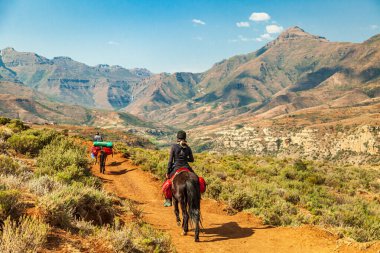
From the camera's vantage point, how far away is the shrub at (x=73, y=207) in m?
7.05

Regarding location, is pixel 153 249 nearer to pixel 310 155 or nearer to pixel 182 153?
pixel 182 153

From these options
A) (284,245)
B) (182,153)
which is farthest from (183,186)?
(284,245)

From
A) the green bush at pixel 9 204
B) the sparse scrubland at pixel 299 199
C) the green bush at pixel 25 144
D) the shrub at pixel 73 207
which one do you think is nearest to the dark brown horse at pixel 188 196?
the shrub at pixel 73 207

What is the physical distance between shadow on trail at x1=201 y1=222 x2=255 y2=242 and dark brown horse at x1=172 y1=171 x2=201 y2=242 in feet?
3.21

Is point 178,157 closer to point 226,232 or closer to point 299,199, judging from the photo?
point 226,232

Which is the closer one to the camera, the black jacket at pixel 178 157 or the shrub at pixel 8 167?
the shrub at pixel 8 167

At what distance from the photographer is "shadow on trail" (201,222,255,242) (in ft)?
35.1

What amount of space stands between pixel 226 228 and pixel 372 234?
243 inches

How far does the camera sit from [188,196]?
10.1 metres

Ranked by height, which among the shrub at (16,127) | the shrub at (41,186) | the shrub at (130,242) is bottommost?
the shrub at (130,242)

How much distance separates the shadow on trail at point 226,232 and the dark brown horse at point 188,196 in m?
0.98

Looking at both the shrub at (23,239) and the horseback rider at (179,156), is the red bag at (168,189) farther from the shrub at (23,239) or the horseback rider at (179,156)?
the shrub at (23,239)

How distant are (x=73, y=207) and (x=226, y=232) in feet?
18.9

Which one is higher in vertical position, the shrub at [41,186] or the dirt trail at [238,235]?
the shrub at [41,186]
